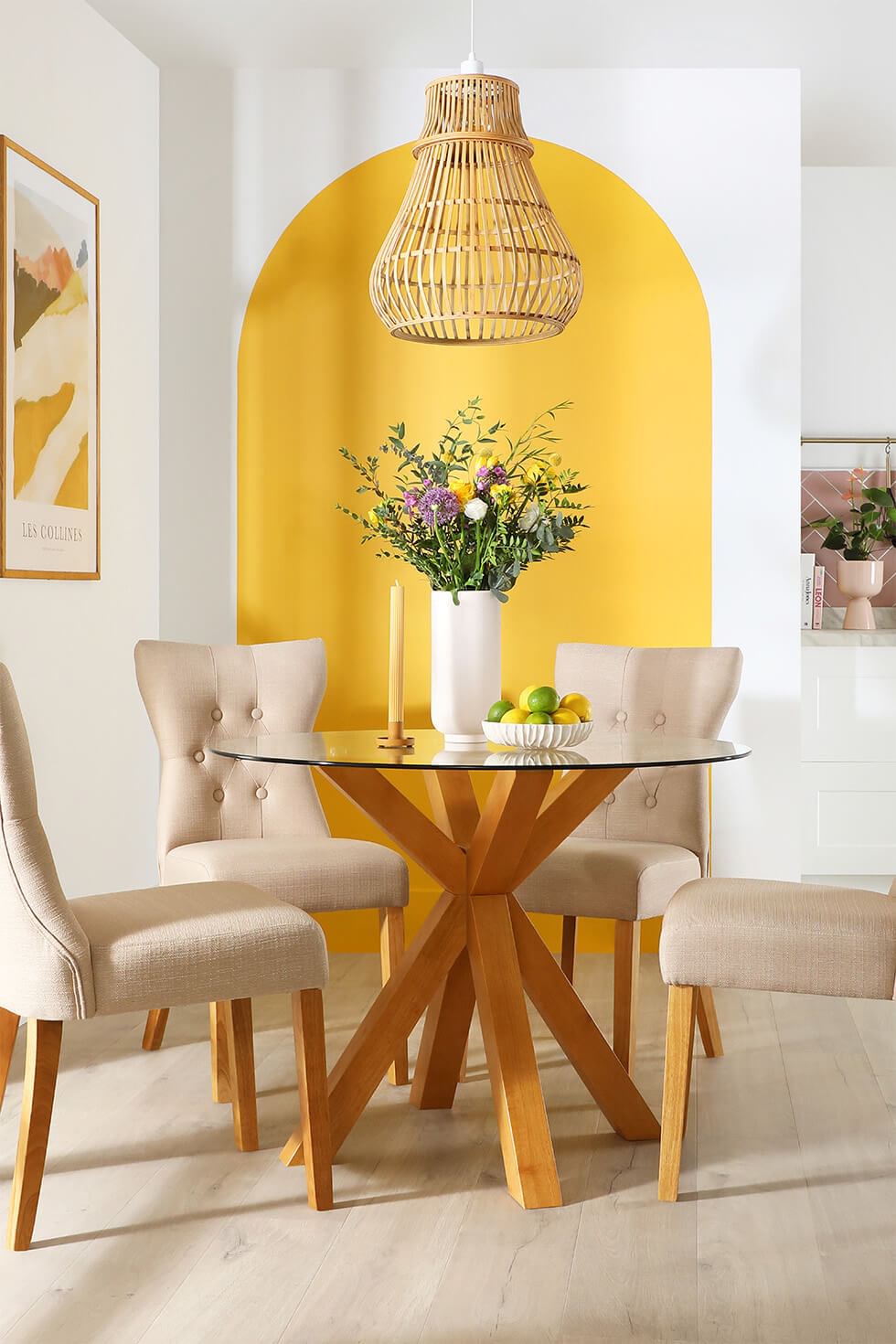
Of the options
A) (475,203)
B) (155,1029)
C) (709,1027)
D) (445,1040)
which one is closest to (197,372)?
(475,203)

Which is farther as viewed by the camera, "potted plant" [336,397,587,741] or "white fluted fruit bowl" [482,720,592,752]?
"potted plant" [336,397,587,741]

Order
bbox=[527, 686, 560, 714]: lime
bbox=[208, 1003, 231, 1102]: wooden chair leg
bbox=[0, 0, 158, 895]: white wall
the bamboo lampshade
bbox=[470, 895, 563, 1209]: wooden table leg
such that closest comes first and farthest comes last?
bbox=[470, 895, 563, 1209]: wooden table leg < bbox=[527, 686, 560, 714]: lime < the bamboo lampshade < bbox=[208, 1003, 231, 1102]: wooden chair leg < bbox=[0, 0, 158, 895]: white wall

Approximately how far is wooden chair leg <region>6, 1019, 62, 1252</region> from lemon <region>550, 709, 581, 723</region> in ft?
3.24

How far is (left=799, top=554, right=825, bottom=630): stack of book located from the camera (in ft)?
16.4

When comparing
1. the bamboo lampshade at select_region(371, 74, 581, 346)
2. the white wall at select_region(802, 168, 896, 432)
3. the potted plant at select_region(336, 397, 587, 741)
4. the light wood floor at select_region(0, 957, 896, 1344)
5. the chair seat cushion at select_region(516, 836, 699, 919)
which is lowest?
the light wood floor at select_region(0, 957, 896, 1344)

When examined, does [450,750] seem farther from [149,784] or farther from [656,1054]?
[149,784]

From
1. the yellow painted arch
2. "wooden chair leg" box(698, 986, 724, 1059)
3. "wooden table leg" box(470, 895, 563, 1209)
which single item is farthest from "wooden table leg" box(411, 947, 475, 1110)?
the yellow painted arch

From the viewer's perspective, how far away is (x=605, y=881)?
2.88 metres

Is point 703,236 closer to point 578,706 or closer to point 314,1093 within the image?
point 578,706

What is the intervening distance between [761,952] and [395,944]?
97cm

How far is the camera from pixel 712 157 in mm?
4055

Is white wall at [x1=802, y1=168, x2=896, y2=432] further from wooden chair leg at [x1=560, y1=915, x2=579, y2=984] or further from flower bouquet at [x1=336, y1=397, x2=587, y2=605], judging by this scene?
flower bouquet at [x1=336, y1=397, x2=587, y2=605]

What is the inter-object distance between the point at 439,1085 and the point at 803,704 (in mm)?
2508

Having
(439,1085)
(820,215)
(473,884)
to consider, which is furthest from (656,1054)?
(820,215)
